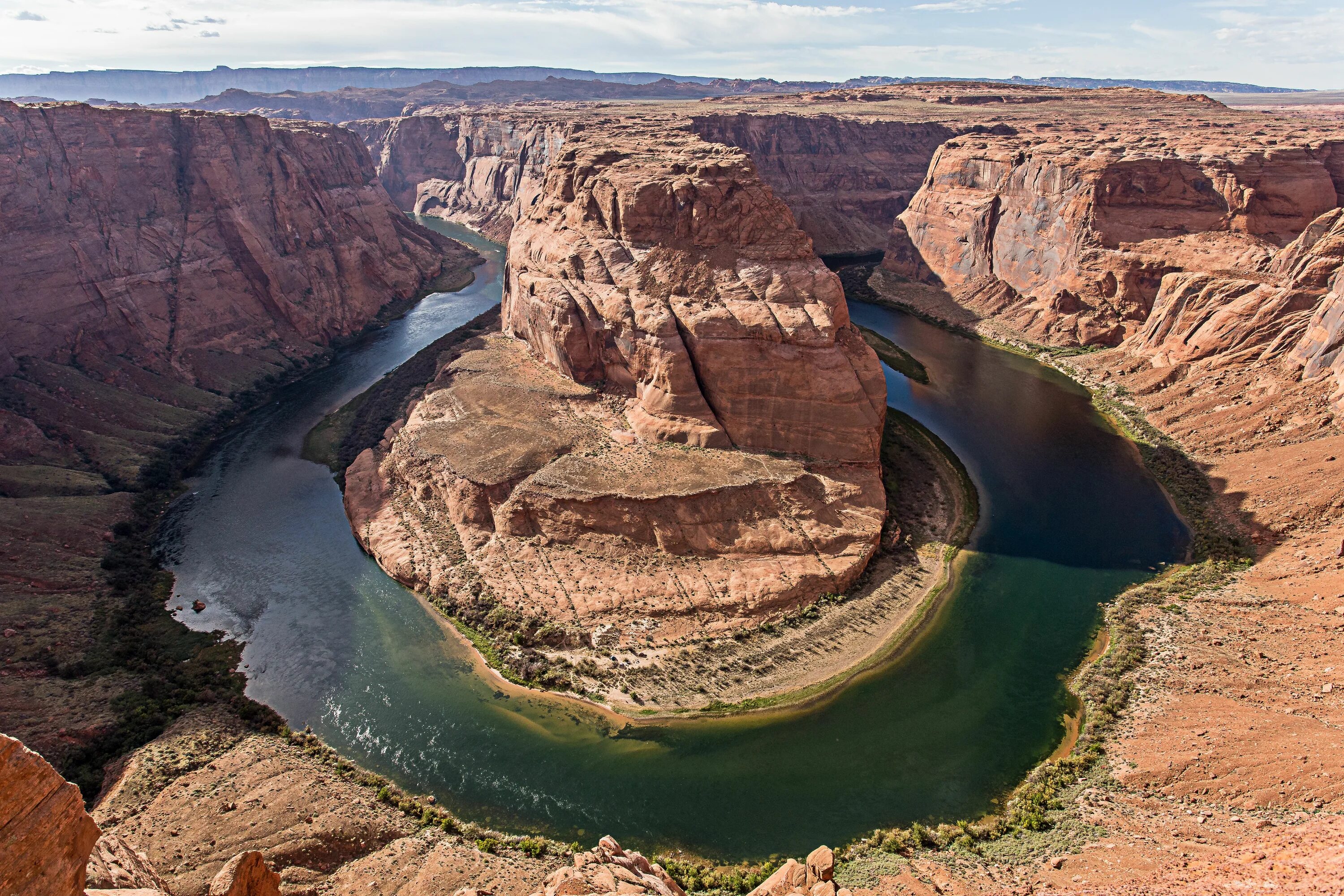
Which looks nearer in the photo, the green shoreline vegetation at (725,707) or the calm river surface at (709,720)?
the green shoreline vegetation at (725,707)

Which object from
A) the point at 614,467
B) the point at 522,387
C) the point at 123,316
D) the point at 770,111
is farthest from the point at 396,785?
the point at 770,111

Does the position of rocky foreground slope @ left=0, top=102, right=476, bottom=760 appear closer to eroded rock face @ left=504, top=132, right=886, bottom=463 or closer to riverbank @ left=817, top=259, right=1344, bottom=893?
eroded rock face @ left=504, top=132, right=886, bottom=463

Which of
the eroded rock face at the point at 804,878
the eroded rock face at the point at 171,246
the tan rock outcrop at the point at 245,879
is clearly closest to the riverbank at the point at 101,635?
the eroded rock face at the point at 171,246

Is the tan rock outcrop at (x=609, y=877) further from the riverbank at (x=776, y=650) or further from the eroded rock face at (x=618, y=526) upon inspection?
the eroded rock face at (x=618, y=526)

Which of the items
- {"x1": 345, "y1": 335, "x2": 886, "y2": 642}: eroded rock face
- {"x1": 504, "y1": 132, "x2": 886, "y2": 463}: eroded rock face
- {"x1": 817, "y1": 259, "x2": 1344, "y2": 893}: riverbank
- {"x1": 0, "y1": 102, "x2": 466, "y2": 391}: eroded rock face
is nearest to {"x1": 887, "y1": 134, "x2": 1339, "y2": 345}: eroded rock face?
{"x1": 817, "y1": 259, "x2": 1344, "y2": 893}: riverbank

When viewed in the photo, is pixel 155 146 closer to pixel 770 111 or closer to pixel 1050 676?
pixel 1050 676

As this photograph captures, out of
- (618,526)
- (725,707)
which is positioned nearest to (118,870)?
(725,707)

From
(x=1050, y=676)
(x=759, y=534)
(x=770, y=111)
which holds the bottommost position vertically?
(x=1050, y=676)
